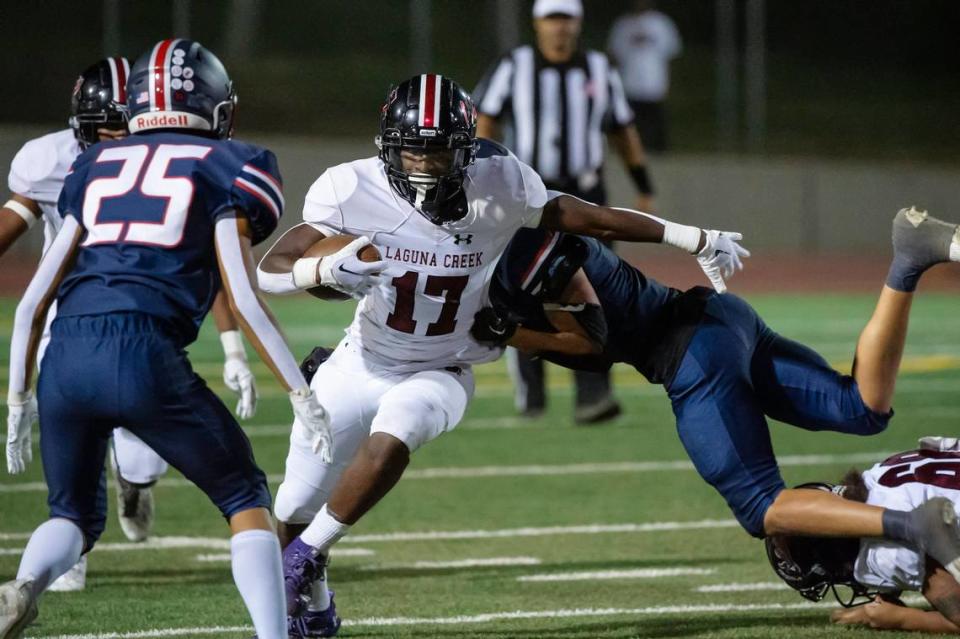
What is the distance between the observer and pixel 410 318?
428 centimetres

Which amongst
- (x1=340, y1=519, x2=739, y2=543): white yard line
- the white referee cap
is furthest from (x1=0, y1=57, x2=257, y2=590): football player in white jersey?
the white referee cap

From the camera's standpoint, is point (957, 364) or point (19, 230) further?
point (957, 364)

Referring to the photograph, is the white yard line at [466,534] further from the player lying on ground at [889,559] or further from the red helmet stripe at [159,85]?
the red helmet stripe at [159,85]

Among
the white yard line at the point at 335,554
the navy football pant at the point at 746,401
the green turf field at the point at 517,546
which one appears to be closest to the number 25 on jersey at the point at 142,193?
the green turf field at the point at 517,546

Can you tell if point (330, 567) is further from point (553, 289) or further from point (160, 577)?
point (553, 289)

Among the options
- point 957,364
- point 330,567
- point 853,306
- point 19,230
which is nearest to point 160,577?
point 330,567

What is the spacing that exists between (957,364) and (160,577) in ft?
21.4

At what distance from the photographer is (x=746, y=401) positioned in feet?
13.6

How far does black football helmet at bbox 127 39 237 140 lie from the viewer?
3.58 meters

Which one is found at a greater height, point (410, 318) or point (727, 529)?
point (410, 318)

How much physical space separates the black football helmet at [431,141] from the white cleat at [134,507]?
1576 mm

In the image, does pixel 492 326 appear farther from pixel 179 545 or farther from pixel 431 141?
pixel 179 545

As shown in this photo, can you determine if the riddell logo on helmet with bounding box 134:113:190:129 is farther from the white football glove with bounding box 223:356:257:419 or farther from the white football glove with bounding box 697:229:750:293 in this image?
the white football glove with bounding box 697:229:750:293

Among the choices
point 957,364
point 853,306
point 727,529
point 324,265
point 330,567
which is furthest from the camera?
point 853,306
